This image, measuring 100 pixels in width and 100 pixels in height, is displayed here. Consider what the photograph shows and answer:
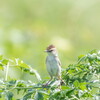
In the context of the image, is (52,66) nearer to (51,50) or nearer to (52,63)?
(52,63)

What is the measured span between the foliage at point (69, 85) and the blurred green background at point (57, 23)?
3782mm

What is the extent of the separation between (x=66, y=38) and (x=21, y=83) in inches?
240

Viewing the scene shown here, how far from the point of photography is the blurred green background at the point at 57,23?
8.67m

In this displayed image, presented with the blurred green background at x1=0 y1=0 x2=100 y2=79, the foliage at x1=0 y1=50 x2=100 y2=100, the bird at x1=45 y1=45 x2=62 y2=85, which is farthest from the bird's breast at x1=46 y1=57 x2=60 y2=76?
the blurred green background at x1=0 y1=0 x2=100 y2=79

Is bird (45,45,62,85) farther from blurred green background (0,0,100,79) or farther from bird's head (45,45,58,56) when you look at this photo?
blurred green background (0,0,100,79)

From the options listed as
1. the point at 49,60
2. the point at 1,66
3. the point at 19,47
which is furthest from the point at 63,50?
the point at 1,66

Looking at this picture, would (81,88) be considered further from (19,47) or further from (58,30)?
(58,30)

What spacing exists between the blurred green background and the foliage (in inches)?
149

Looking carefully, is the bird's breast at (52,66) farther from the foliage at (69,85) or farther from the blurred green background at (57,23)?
the blurred green background at (57,23)

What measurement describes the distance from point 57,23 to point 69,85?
7262 mm

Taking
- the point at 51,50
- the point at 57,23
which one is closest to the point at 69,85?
the point at 51,50

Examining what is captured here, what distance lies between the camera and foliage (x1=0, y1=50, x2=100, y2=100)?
3.57 m

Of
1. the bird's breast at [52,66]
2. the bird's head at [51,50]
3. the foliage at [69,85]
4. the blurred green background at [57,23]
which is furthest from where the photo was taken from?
the blurred green background at [57,23]

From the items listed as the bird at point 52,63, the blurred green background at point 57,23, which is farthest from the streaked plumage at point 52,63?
the blurred green background at point 57,23
